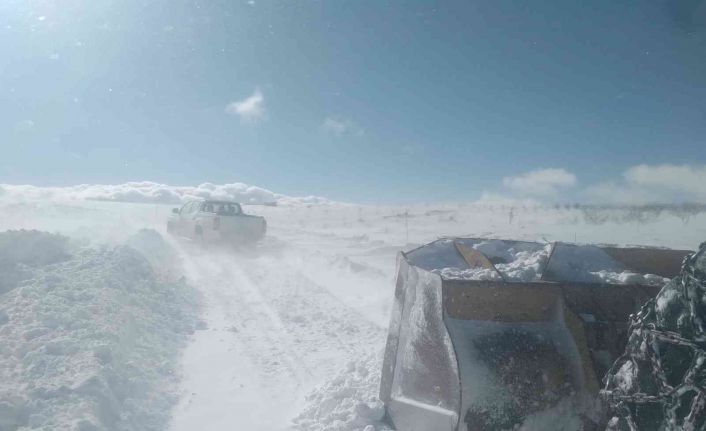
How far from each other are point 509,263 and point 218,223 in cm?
1187

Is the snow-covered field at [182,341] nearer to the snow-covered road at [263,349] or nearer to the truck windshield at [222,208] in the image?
the snow-covered road at [263,349]

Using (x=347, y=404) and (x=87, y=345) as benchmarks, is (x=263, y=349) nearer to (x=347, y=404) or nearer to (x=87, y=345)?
(x=87, y=345)

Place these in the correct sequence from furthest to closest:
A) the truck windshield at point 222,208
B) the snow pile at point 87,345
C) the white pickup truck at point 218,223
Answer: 1. the truck windshield at point 222,208
2. the white pickup truck at point 218,223
3. the snow pile at point 87,345

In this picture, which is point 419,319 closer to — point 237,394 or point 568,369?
point 568,369

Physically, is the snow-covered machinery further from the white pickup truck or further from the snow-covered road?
the white pickup truck

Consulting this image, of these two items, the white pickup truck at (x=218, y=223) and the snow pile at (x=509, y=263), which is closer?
the snow pile at (x=509, y=263)

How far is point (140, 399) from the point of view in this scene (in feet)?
13.9

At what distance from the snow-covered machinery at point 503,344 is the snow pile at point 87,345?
226cm

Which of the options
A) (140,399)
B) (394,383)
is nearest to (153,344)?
(140,399)

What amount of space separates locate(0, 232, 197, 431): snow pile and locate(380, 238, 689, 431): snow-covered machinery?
2.26 m

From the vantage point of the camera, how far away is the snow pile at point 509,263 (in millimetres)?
3398

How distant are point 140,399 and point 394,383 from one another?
2.32m

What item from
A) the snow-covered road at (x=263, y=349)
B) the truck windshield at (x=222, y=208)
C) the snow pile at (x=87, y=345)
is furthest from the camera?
the truck windshield at (x=222, y=208)

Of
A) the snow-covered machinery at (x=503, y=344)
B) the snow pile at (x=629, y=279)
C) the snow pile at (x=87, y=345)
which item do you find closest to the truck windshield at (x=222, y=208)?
the snow pile at (x=87, y=345)
